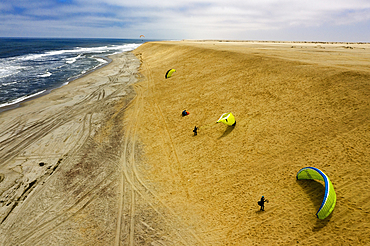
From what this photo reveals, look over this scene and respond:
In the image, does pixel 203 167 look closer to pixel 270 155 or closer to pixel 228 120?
pixel 228 120

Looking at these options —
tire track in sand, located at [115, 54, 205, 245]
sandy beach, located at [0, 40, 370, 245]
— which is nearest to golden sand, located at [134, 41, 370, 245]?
sandy beach, located at [0, 40, 370, 245]

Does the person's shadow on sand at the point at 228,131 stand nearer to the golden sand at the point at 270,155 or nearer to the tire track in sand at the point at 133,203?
the golden sand at the point at 270,155

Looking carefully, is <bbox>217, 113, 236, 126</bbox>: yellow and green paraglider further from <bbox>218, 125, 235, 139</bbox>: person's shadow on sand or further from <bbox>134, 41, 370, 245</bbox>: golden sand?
<bbox>134, 41, 370, 245</bbox>: golden sand

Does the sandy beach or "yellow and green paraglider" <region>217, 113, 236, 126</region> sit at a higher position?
"yellow and green paraglider" <region>217, 113, 236, 126</region>

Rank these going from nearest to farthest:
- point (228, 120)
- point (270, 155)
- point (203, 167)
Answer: point (270, 155) → point (203, 167) → point (228, 120)

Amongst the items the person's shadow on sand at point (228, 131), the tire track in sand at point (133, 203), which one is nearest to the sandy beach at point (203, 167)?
the tire track in sand at point (133, 203)

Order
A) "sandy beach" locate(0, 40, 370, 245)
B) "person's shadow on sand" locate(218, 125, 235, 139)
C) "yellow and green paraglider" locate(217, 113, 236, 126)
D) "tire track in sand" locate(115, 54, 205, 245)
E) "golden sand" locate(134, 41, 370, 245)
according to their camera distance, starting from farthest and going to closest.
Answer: "person's shadow on sand" locate(218, 125, 235, 139)
"yellow and green paraglider" locate(217, 113, 236, 126)
"tire track in sand" locate(115, 54, 205, 245)
"sandy beach" locate(0, 40, 370, 245)
"golden sand" locate(134, 41, 370, 245)

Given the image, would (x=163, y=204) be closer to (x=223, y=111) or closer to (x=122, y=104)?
(x=223, y=111)

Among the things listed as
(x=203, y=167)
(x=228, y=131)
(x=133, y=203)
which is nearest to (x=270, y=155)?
(x=228, y=131)

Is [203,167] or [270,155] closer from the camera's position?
[270,155]

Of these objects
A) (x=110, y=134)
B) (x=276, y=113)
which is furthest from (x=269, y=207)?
(x=110, y=134)
